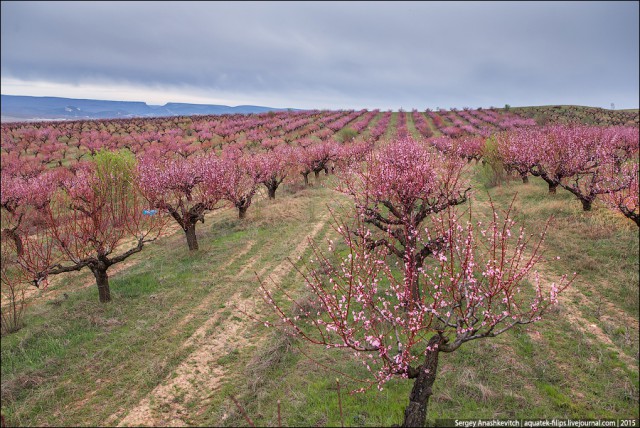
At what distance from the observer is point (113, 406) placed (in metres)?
8.20

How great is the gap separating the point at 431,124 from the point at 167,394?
8557cm

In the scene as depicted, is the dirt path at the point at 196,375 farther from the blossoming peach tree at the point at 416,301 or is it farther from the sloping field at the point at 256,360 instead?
the blossoming peach tree at the point at 416,301

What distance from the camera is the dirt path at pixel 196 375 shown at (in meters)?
7.93

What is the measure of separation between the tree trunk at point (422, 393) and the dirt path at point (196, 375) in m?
5.22

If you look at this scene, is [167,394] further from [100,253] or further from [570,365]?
[570,365]

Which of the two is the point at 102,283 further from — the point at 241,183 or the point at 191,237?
the point at 241,183

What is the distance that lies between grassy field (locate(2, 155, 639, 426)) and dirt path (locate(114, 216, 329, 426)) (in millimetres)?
35

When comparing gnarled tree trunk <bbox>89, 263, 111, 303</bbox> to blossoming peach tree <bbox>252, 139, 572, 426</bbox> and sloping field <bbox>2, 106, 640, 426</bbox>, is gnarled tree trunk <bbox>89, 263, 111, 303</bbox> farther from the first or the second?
blossoming peach tree <bbox>252, 139, 572, 426</bbox>

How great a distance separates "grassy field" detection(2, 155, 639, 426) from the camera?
7.62 metres

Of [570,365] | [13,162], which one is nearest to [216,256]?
[570,365]

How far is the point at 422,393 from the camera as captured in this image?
21.2ft

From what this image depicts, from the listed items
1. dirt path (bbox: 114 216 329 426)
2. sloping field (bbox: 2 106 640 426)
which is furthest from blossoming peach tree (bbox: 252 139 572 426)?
dirt path (bbox: 114 216 329 426)

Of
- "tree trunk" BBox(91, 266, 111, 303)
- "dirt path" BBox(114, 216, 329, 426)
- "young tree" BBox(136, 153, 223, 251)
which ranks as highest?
"young tree" BBox(136, 153, 223, 251)

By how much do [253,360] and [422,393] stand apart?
17.1 feet
